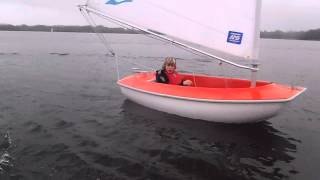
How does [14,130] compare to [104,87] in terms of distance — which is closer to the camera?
[14,130]

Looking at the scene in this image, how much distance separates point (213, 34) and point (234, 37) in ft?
2.03

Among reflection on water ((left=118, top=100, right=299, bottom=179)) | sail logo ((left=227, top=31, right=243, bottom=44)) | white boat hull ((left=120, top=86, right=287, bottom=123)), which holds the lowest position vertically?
reflection on water ((left=118, top=100, right=299, bottom=179))

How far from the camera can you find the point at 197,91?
12.0m

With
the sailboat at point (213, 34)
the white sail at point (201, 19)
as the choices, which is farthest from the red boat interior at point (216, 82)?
the white sail at point (201, 19)

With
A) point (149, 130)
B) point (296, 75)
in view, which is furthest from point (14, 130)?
point (296, 75)

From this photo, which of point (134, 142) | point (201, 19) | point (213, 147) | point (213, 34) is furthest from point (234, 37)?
point (134, 142)

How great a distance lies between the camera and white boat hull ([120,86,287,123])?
36.2ft

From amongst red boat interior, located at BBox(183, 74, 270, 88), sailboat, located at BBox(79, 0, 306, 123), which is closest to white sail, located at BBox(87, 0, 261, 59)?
sailboat, located at BBox(79, 0, 306, 123)

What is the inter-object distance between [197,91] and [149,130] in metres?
1.92

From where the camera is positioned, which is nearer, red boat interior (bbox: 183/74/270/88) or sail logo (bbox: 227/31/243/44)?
sail logo (bbox: 227/31/243/44)

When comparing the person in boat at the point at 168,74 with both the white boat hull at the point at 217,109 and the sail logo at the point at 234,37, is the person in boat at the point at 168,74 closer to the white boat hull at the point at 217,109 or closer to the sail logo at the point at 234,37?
the white boat hull at the point at 217,109

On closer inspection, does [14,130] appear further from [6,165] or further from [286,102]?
[286,102]

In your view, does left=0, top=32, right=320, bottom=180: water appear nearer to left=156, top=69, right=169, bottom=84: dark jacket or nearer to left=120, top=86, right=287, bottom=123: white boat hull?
left=120, top=86, right=287, bottom=123: white boat hull

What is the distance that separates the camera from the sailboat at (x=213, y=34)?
1095 cm
